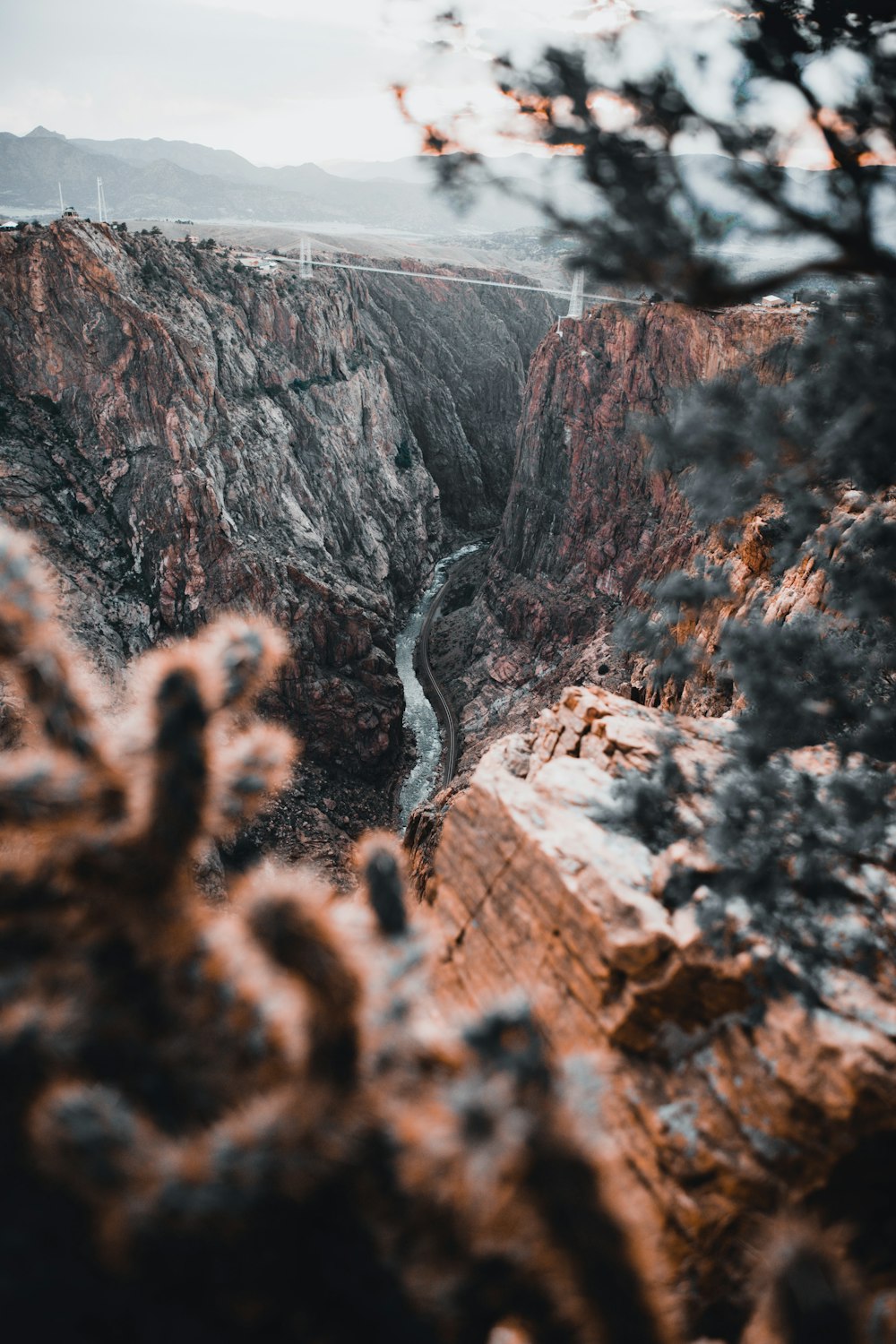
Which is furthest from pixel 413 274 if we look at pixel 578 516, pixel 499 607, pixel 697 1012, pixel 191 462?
pixel 697 1012

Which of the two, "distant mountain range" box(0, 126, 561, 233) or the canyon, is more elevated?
"distant mountain range" box(0, 126, 561, 233)

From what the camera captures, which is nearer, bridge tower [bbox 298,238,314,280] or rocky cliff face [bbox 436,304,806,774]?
rocky cliff face [bbox 436,304,806,774]

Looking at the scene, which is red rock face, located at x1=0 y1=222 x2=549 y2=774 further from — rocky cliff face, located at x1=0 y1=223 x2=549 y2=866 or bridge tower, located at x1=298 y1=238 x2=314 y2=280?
bridge tower, located at x1=298 y1=238 x2=314 y2=280

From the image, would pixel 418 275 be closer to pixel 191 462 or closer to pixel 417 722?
pixel 191 462

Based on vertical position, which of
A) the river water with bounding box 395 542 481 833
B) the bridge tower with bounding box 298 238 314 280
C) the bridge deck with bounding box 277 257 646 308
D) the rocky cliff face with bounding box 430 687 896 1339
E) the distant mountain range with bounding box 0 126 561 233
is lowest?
the river water with bounding box 395 542 481 833

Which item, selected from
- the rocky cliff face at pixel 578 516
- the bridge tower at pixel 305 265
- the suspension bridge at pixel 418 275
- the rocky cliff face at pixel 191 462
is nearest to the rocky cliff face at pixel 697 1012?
the rocky cliff face at pixel 578 516

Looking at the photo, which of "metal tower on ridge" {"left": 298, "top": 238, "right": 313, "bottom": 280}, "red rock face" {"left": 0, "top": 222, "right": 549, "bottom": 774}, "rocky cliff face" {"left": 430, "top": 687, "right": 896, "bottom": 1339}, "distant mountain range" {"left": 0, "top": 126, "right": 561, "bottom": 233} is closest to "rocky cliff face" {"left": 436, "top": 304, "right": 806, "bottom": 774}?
"red rock face" {"left": 0, "top": 222, "right": 549, "bottom": 774}

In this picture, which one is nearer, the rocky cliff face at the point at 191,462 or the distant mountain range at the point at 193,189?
the rocky cliff face at the point at 191,462

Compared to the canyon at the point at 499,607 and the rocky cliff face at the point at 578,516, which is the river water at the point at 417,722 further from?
the rocky cliff face at the point at 578,516
